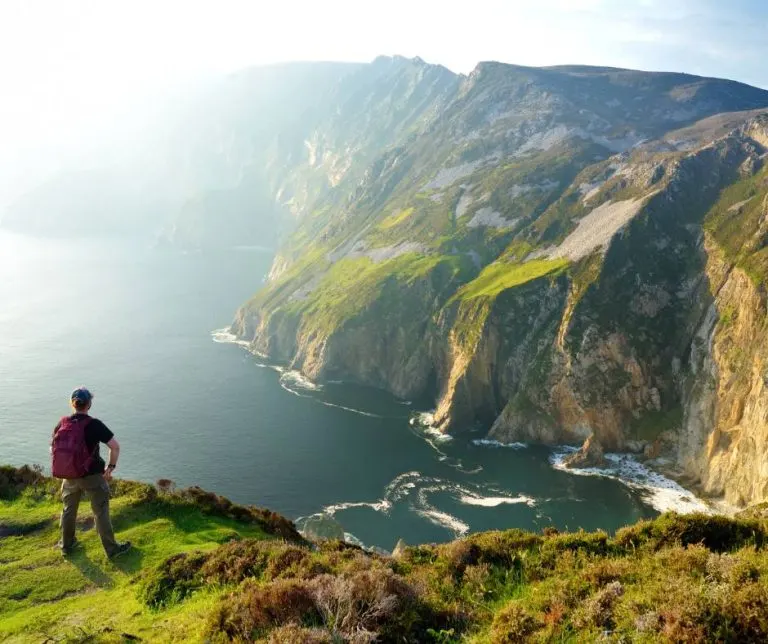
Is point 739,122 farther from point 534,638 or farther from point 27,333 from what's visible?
point 27,333

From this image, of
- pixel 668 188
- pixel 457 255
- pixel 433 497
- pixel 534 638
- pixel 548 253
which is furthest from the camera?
pixel 457 255

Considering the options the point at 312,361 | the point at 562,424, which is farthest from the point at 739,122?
A: the point at 312,361

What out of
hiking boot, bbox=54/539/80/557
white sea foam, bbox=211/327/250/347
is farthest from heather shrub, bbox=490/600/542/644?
white sea foam, bbox=211/327/250/347

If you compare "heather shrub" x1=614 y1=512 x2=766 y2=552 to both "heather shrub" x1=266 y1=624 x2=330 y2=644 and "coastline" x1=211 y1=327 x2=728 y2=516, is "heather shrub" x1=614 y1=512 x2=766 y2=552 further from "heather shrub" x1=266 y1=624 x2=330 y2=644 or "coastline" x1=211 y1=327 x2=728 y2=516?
"coastline" x1=211 y1=327 x2=728 y2=516

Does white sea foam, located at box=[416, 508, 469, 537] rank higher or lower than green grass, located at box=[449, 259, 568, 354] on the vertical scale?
lower

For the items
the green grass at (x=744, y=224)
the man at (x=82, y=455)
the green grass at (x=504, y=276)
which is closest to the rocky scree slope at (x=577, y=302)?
the green grass at (x=744, y=224)

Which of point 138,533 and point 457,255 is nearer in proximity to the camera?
point 138,533
